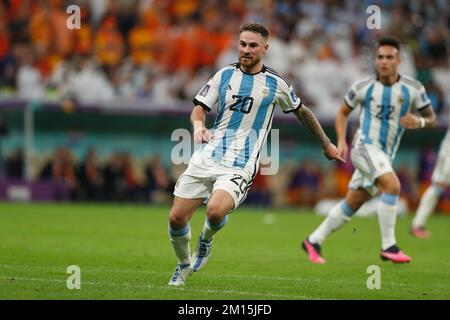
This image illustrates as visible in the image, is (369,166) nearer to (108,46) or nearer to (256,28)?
(256,28)

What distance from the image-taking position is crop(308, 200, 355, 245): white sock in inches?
523

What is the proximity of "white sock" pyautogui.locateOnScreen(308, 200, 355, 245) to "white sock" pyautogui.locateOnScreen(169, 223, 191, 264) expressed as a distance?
3.68 m

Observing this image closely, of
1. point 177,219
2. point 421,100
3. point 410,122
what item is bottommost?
point 177,219

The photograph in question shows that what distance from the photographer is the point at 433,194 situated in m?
17.8

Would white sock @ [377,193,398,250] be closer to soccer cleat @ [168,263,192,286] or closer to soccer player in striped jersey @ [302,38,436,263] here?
soccer player in striped jersey @ [302,38,436,263]

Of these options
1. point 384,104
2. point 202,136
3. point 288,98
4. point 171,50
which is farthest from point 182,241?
point 171,50

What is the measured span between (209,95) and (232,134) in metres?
0.44

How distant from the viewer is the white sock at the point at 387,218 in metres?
13.0

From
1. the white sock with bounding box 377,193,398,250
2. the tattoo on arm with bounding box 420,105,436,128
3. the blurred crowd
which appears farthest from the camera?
the blurred crowd

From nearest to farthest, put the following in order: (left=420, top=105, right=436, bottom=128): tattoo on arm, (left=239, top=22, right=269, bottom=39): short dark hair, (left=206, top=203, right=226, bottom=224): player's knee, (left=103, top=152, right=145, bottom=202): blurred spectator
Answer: (left=206, top=203, right=226, bottom=224): player's knee, (left=239, top=22, right=269, bottom=39): short dark hair, (left=420, top=105, right=436, bottom=128): tattoo on arm, (left=103, top=152, right=145, bottom=202): blurred spectator

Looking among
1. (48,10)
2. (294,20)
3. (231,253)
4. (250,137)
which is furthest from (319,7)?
(250,137)

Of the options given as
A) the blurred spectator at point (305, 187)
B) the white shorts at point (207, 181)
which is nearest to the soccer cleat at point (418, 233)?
the blurred spectator at point (305, 187)

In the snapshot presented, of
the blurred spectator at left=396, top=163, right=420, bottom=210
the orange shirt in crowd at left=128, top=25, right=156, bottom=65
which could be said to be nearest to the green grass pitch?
the blurred spectator at left=396, top=163, right=420, bottom=210

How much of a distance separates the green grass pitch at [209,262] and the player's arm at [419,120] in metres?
1.76
